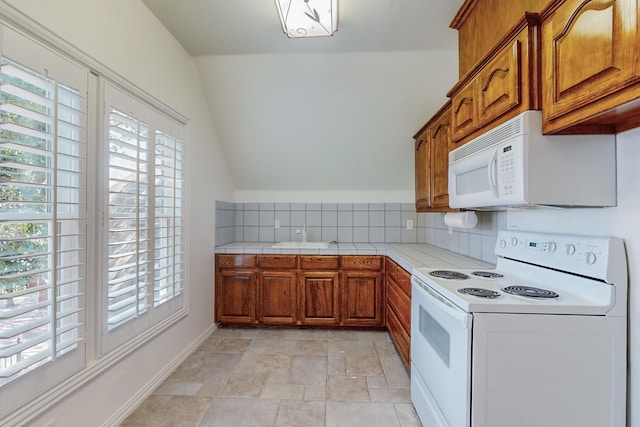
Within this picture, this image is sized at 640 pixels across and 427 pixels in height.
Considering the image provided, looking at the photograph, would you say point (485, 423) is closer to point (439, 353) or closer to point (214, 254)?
point (439, 353)

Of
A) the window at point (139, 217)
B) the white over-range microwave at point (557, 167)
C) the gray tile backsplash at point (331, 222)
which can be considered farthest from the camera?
the gray tile backsplash at point (331, 222)

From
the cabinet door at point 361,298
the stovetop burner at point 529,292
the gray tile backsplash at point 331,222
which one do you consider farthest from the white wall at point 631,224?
the gray tile backsplash at point 331,222

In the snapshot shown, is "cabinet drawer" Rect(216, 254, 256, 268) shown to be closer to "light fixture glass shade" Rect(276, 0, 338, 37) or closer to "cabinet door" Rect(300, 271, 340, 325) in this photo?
"cabinet door" Rect(300, 271, 340, 325)

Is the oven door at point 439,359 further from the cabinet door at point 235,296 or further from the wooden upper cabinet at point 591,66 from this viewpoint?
the cabinet door at point 235,296

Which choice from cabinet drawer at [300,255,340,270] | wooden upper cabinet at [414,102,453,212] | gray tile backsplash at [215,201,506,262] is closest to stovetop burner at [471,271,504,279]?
wooden upper cabinet at [414,102,453,212]

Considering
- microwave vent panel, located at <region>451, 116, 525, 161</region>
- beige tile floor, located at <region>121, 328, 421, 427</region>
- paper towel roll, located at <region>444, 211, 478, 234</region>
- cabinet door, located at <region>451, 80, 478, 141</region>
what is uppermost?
cabinet door, located at <region>451, 80, 478, 141</region>

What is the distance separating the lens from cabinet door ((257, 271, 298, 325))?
2.89 metres

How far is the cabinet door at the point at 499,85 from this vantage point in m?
1.23

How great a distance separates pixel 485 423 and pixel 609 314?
2.01 feet

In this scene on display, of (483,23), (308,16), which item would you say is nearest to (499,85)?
(483,23)

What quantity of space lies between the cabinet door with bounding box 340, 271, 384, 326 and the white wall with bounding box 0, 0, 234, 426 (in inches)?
52.6

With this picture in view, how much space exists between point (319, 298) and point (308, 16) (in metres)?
2.34

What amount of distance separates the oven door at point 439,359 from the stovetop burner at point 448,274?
0.33ft

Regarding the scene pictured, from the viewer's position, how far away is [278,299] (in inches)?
114
